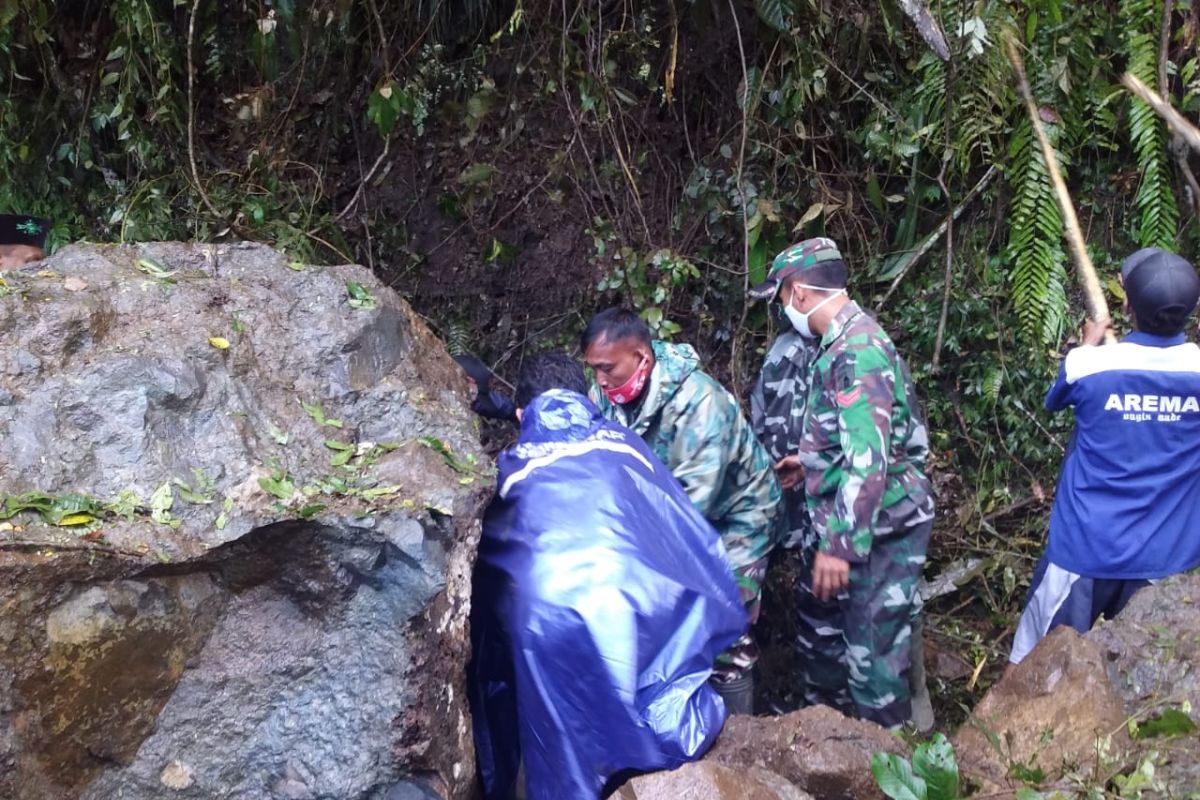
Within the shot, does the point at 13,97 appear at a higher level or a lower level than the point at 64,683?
higher

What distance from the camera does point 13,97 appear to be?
19.9 ft

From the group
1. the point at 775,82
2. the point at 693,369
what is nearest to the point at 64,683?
the point at 693,369

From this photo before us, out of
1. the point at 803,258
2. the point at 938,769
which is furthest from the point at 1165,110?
the point at 938,769

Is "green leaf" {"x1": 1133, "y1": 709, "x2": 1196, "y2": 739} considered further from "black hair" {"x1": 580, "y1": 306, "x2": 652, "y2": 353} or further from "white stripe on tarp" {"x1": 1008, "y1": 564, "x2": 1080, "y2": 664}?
"black hair" {"x1": 580, "y1": 306, "x2": 652, "y2": 353}

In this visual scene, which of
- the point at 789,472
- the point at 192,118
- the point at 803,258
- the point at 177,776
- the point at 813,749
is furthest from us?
the point at 192,118

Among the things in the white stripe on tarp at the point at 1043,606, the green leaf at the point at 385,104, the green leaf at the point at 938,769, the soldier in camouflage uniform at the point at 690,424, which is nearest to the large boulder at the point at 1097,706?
the green leaf at the point at 938,769

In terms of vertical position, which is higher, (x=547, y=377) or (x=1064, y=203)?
(x=1064, y=203)

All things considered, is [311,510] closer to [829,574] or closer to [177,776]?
[177,776]

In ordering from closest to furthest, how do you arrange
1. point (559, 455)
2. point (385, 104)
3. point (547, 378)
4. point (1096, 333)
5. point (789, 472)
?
1. point (559, 455)
2. point (547, 378)
3. point (1096, 333)
4. point (789, 472)
5. point (385, 104)

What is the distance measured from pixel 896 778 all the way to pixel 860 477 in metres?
1.22

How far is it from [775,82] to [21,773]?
4.76 m

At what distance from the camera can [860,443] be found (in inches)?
131

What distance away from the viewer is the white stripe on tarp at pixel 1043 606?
3.58m

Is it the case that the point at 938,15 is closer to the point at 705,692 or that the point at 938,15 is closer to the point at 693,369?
the point at 693,369
